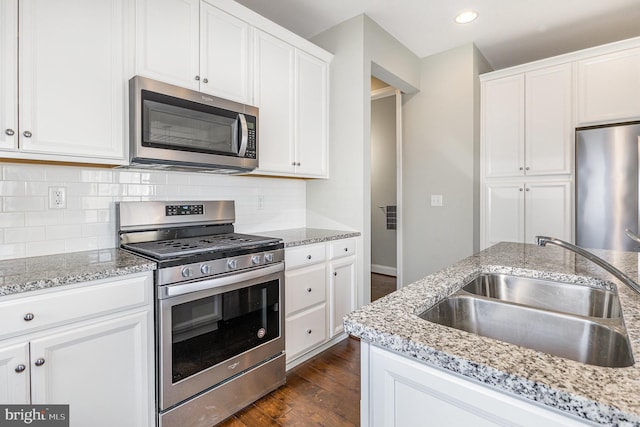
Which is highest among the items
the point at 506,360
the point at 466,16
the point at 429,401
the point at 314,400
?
the point at 466,16

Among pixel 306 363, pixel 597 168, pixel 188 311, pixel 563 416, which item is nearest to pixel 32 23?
pixel 188 311

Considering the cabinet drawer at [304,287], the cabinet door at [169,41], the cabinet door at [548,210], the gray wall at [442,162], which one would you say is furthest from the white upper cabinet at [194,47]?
the cabinet door at [548,210]

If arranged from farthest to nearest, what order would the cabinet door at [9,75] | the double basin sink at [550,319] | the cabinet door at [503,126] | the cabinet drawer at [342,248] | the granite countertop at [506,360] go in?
the cabinet door at [503,126], the cabinet drawer at [342,248], the cabinet door at [9,75], the double basin sink at [550,319], the granite countertop at [506,360]

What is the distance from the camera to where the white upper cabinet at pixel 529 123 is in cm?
280

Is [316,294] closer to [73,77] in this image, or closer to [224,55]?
[224,55]

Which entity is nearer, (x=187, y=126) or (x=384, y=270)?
(x=187, y=126)

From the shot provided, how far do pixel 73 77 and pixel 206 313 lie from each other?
124 cm

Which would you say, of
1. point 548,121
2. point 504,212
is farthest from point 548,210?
point 548,121

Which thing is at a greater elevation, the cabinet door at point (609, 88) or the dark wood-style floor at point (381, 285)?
the cabinet door at point (609, 88)

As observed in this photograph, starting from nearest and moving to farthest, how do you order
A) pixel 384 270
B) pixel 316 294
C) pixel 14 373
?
pixel 14 373 → pixel 316 294 → pixel 384 270

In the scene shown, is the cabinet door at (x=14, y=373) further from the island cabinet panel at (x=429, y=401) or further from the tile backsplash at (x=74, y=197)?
the island cabinet panel at (x=429, y=401)

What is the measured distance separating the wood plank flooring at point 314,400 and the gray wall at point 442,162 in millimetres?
1534

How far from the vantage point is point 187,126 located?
5.83ft

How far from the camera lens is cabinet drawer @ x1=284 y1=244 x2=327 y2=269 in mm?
2049
